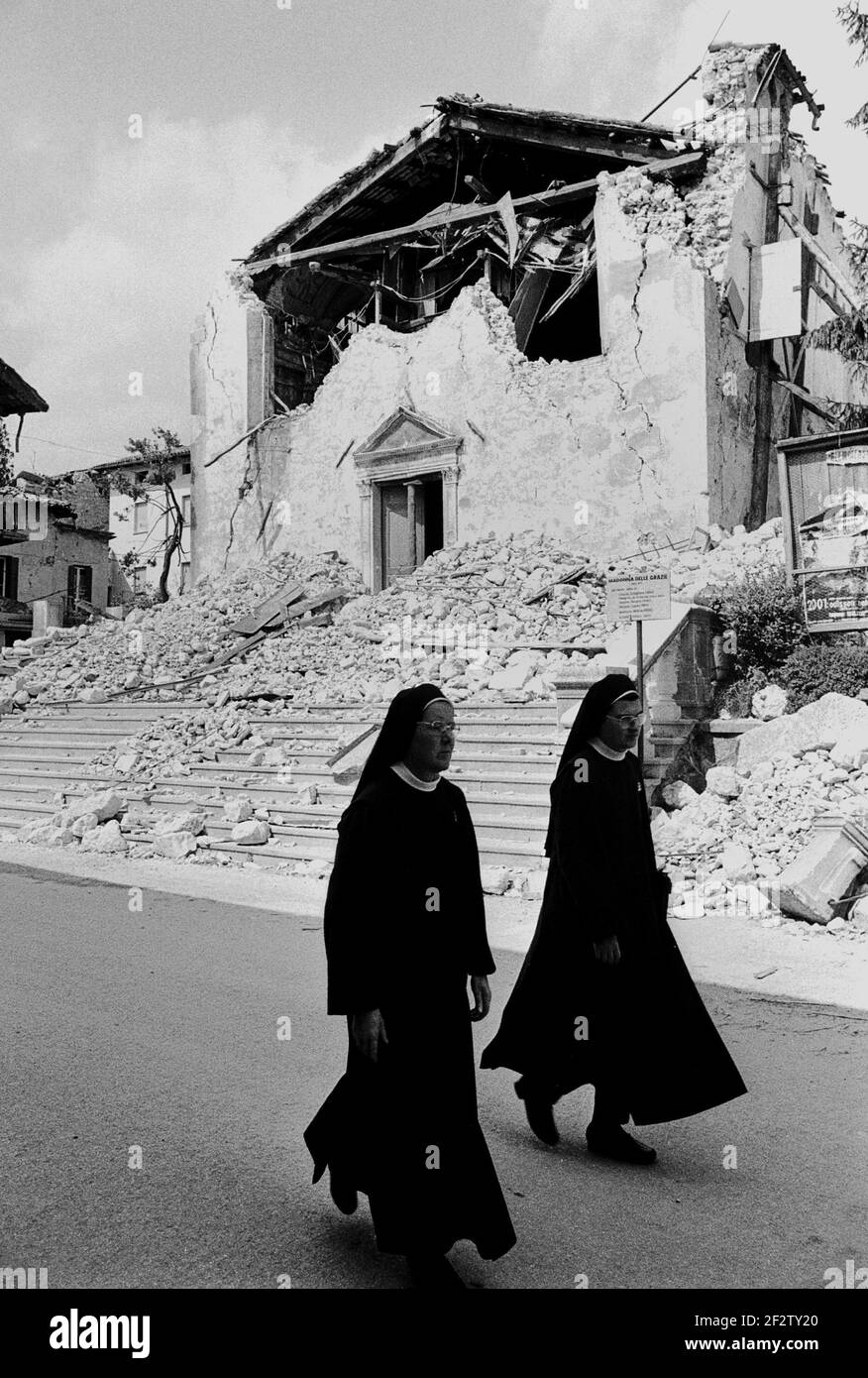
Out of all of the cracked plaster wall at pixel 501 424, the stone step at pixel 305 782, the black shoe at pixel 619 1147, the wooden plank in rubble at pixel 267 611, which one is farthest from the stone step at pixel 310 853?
the cracked plaster wall at pixel 501 424

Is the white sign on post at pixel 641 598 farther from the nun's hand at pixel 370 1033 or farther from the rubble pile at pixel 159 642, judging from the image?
the rubble pile at pixel 159 642

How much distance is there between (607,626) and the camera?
1568cm

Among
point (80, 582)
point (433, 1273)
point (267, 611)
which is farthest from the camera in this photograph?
point (80, 582)

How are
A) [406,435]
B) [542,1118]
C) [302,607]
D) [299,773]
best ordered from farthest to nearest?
1. [406,435]
2. [302,607]
3. [299,773]
4. [542,1118]

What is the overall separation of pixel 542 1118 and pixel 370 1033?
1253 millimetres

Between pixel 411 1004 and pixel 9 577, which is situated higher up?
pixel 9 577

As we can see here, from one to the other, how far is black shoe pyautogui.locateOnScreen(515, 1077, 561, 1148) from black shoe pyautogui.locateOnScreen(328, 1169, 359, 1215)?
3.22 ft

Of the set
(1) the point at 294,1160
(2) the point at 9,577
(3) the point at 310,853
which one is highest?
(2) the point at 9,577

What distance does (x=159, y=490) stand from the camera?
39.5m

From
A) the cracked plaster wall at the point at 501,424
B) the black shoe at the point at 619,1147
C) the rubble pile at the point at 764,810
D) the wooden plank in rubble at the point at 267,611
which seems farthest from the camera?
the wooden plank in rubble at the point at 267,611

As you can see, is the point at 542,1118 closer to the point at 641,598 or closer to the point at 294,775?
the point at 641,598

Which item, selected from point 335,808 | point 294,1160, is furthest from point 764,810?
point 294,1160

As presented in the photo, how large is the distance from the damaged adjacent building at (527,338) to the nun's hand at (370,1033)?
15888mm

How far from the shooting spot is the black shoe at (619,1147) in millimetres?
3828
